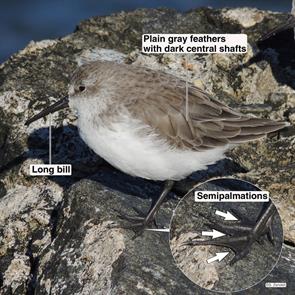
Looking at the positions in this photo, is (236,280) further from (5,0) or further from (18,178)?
(5,0)

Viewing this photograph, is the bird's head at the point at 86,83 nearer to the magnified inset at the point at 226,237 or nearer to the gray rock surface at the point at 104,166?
the gray rock surface at the point at 104,166

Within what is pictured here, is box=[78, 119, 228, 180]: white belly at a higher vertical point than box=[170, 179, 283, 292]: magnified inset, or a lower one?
higher

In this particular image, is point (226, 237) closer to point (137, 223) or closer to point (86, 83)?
point (137, 223)

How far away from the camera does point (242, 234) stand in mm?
7398

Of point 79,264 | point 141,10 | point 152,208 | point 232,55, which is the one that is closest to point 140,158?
point 152,208

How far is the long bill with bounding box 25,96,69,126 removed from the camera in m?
8.16

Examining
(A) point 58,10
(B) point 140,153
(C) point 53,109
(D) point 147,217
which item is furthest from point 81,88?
(A) point 58,10

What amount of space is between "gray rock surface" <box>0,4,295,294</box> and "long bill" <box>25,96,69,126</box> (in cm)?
45

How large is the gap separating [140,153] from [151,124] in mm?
283

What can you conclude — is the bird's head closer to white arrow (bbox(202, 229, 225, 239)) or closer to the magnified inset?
the magnified inset

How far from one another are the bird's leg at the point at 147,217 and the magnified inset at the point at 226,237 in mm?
175

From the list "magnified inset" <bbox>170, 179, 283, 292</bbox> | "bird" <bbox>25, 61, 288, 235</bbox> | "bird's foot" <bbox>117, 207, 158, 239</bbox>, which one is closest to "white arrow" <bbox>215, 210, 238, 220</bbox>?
"magnified inset" <bbox>170, 179, 283, 292</bbox>

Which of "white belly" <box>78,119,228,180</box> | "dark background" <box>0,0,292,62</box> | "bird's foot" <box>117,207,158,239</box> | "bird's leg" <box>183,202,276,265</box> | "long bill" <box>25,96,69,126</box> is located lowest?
"bird's leg" <box>183,202,276,265</box>

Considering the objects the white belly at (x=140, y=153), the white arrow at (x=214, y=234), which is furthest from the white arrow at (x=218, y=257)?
the white belly at (x=140, y=153)
